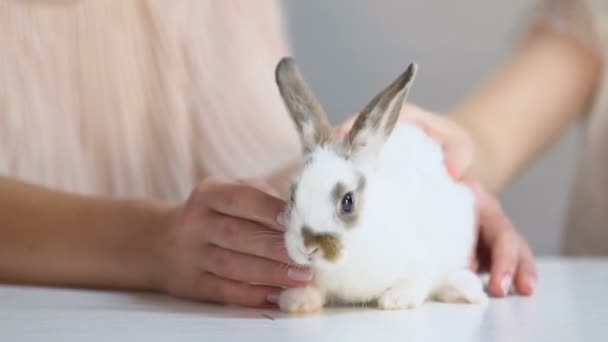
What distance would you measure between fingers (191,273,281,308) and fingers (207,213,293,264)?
0.04m

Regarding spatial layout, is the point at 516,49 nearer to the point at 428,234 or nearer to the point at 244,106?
the point at 244,106

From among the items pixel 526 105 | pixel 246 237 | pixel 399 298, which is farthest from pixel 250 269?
pixel 526 105

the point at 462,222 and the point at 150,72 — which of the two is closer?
the point at 462,222

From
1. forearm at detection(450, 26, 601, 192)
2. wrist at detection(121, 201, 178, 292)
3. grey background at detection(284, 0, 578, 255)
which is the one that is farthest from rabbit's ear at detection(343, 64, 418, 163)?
grey background at detection(284, 0, 578, 255)

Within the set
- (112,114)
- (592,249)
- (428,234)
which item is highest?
(112,114)

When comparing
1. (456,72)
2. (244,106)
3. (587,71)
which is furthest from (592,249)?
(244,106)

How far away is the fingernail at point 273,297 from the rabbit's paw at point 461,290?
0.54 feet

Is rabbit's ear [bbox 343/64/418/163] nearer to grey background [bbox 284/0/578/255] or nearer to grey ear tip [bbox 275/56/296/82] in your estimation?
grey ear tip [bbox 275/56/296/82]

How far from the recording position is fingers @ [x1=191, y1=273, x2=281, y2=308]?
0.75 m

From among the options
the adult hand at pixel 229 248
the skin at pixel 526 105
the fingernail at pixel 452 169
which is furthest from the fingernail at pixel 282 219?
the skin at pixel 526 105

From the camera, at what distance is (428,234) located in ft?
2.43

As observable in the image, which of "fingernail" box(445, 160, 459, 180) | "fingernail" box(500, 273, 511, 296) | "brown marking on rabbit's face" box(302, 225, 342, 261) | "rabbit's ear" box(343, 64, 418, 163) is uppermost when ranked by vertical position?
"fingernail" box(445, 160, 459, 180)

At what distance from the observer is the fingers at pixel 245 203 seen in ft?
2.32

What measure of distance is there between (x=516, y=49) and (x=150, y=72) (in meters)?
0.68
